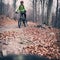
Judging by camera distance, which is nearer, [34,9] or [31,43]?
[31,43]

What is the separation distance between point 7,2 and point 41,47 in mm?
12279

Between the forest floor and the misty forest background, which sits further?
the misty forest background

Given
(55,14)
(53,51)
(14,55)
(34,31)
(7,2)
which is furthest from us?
(55,14)

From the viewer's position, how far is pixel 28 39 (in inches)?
330

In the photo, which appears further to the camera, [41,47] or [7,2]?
[7,2]

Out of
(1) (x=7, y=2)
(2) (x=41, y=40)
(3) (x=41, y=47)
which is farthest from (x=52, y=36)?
(1) (x=7, y=2)

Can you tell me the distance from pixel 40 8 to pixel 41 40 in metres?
12.5

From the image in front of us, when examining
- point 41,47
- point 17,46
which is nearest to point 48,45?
point 41,47

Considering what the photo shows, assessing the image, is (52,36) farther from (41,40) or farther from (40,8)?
(40,8)

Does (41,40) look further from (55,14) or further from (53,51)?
(55,14)

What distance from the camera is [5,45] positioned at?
25.4ft

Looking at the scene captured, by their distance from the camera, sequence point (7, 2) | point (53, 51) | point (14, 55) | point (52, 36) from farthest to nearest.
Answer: point (7, 2) → point (52, 36) → point (53, 51) → point (14, 55)

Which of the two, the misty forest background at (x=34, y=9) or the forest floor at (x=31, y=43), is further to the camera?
the misty forest background at (x=34, y=9)

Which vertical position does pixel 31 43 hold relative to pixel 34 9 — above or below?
below
